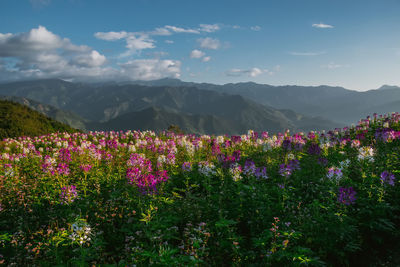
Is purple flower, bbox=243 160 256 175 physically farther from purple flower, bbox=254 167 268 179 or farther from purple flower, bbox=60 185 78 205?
purple flower, bbox=60 185 78 205

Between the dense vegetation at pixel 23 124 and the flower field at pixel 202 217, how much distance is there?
12850mm

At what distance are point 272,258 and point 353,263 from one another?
6.34 ft

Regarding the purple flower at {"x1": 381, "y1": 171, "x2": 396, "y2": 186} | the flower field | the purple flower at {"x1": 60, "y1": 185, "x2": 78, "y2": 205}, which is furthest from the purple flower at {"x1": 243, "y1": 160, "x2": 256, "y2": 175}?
the purple flower at {"x1": 60, "y1": 185, "x2": 78, "y2": 205}

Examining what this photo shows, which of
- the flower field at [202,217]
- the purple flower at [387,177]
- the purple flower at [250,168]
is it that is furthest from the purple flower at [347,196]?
the purple flower at [250,168]

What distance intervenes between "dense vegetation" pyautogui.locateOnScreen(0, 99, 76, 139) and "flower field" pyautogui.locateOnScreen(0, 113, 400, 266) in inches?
506

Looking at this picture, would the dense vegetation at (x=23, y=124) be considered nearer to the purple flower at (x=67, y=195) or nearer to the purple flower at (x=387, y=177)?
the purple flower at (x=67, y=195)

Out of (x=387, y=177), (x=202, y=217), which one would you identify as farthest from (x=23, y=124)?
(x=387, y=177)

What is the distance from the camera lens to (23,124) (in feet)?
65.2

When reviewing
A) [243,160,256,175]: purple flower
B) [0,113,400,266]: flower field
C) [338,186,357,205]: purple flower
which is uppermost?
[243,160,256,175]: purple flower

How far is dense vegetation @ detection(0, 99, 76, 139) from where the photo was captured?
18.6 meters

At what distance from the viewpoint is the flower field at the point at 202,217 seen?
13.3 ft

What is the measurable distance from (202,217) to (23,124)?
21006 mm

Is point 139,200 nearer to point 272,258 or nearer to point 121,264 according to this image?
point 121,264

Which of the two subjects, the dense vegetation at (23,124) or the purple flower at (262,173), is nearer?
the purple flower at (262,173)
